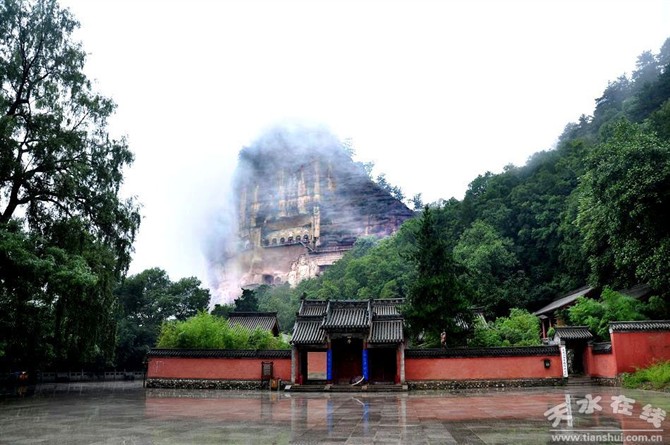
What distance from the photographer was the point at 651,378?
49.1 feet

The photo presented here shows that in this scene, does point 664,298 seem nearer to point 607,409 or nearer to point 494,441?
point 607,409

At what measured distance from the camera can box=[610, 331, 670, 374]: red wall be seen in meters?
16.8

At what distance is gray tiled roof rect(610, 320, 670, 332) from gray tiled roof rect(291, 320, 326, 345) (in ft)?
37.6

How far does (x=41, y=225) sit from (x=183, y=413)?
944 cm

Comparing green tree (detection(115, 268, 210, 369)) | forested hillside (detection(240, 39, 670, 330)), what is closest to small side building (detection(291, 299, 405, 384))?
forested hillside (detection(240, 39, 670, 330))

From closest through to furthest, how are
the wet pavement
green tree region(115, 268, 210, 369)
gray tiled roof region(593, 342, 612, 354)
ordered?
1. the wet pavement
2. gray tiled roof region(593, 342, 612, 354)
3. green tree region(115, 268, 210, 369)

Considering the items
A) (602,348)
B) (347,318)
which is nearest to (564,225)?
(602,348)

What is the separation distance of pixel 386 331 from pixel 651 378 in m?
10.00

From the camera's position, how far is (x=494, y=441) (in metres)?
6.72

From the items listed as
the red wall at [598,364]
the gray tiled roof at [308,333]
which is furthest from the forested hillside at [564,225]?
the gray tiled roof at [308,333]

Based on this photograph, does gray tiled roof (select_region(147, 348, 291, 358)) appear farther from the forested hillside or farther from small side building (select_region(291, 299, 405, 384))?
the forested hillside

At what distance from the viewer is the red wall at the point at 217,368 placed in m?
21.1

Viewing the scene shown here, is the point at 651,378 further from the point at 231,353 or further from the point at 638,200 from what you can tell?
the point at 231,353

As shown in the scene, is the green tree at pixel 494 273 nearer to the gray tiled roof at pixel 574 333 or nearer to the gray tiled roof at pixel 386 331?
the gray tiled roof at pixel 574 333
